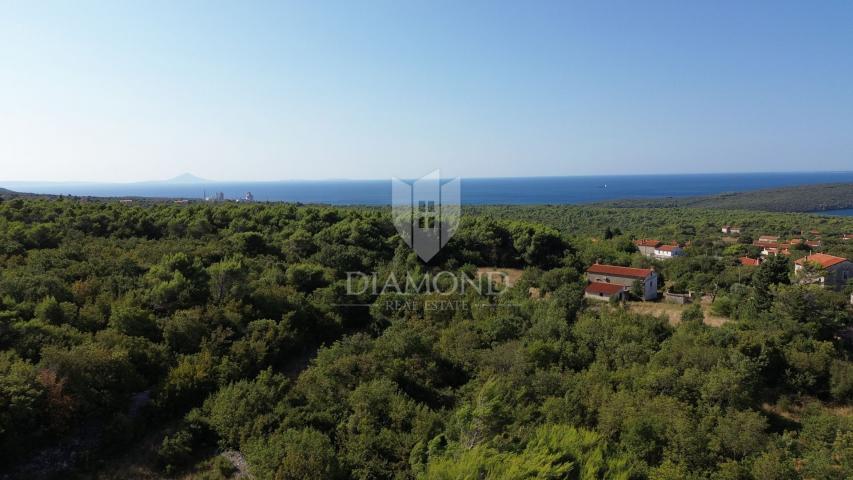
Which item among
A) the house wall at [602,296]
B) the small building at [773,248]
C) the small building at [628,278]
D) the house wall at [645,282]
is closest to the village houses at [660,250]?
the small building at [773,248]

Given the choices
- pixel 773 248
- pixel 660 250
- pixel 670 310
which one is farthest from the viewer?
pixel 773 248

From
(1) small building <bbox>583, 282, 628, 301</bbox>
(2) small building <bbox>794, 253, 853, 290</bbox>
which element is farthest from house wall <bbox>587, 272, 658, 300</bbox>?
(2) small building <bbox>794, 253, 853, 290</bbox>

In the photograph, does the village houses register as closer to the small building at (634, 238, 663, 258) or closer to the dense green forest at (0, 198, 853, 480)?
the small building at (634, 238, 663, 258)

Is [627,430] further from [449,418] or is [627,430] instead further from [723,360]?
[723,360]

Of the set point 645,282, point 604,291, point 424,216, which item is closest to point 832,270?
point 645,282

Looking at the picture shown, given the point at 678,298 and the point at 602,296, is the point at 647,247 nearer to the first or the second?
the point at 678,298

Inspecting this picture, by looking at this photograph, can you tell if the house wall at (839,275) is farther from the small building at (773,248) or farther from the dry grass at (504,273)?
the dry grass at (504,273)
